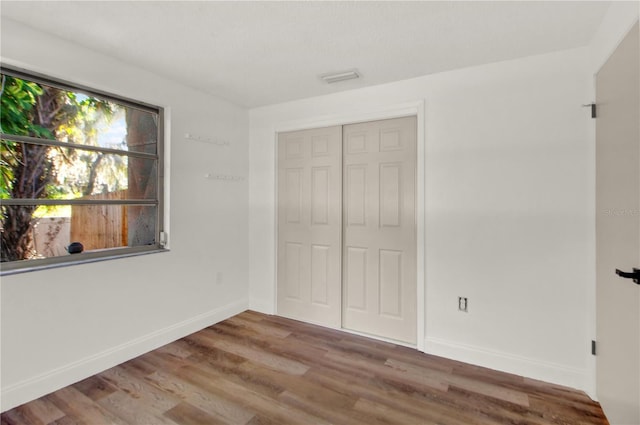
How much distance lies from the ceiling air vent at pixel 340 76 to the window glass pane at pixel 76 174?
175cm

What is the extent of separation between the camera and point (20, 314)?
1.93 metres

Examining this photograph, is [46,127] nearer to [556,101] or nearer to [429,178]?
[429,178]

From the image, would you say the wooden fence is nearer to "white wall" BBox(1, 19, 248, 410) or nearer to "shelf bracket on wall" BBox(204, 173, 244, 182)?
"white wall" BBox(1, 19, 248, 410)

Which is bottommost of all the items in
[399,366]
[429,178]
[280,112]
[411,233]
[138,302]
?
[399,366]

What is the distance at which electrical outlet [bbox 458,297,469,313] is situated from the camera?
250 centimetres

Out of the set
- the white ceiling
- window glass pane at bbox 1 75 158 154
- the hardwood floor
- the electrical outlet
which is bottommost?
the hardwood floor

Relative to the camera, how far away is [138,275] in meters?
2.59

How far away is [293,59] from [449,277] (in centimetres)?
219

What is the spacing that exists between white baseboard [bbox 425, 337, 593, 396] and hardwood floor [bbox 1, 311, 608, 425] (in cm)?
6

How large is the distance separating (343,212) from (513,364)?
1871 millimetres

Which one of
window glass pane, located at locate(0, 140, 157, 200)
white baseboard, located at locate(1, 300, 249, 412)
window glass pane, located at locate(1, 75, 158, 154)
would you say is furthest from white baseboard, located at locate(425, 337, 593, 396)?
window glass pane, located at locate(1, 75, 158, 154)

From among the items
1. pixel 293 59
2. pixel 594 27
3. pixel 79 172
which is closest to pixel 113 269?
pixel 79 172

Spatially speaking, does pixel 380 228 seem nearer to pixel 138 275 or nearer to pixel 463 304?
pixel 463 304

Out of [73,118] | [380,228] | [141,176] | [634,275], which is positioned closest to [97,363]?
[141,176]
